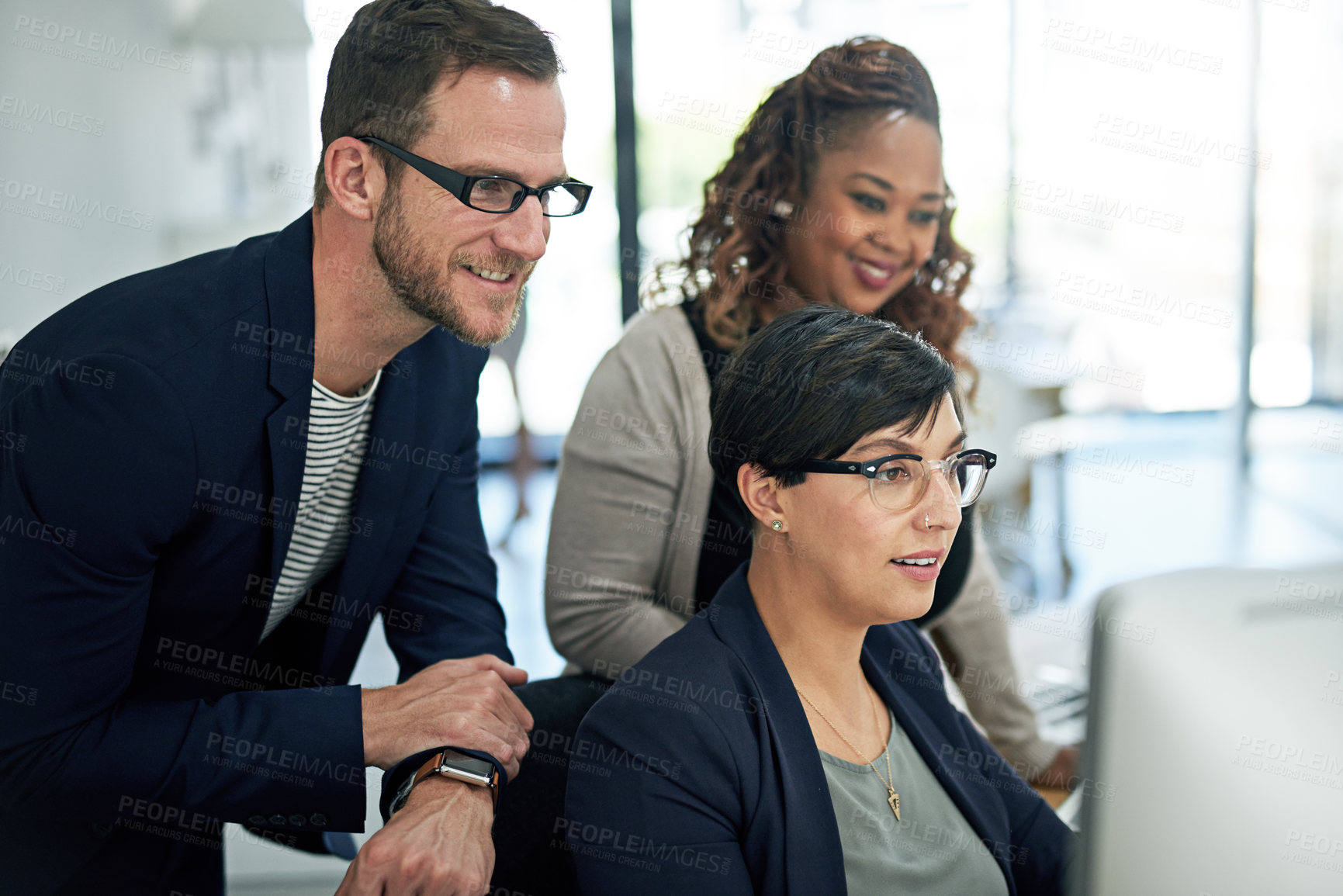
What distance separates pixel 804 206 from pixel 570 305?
14.1ft

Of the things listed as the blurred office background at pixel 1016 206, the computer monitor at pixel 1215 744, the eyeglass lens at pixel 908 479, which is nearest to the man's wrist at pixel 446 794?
the eyeglass lens at pixel 908 479

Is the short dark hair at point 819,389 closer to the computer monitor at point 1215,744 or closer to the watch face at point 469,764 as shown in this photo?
the watch face at point 469,764

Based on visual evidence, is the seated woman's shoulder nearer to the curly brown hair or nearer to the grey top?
the grey top

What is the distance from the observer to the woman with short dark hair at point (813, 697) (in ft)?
3.72

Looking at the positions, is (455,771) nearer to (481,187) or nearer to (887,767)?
(887,767)

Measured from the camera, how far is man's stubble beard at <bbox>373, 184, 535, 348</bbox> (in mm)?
1316

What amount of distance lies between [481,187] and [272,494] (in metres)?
→ 0.46

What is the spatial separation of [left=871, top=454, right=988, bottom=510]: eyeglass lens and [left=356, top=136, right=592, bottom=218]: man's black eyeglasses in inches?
20.0

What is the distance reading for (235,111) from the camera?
402cm

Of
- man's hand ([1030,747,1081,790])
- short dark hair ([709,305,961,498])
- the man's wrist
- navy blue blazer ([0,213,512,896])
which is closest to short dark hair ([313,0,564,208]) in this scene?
navy blue blazer ([0,213,512,896])

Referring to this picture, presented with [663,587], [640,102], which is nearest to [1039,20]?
[640,102]

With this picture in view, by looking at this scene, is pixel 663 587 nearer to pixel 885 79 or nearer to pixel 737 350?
pixel 737 350

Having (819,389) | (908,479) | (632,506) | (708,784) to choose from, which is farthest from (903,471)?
(632,506)

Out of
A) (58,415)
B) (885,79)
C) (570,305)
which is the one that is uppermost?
(885,79)
